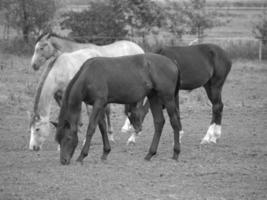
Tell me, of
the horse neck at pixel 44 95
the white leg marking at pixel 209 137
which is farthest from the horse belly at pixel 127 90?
the white leg marking at pixel 209 137

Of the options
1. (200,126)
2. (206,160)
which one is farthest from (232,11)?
(206,160)

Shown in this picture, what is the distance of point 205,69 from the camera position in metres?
11.9

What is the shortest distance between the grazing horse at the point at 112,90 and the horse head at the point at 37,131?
1.58 metres

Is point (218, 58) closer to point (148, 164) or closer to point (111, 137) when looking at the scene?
point (111, 137)

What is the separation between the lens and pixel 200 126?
13641mm

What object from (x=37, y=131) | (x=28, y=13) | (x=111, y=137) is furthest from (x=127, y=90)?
(x=28, y=13)

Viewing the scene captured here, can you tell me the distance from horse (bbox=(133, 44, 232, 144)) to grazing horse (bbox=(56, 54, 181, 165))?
2.02 meters

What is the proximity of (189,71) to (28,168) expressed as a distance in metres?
4.12

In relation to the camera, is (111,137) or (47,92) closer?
(47,92)

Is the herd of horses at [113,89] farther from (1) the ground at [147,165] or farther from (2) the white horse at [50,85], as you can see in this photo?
(1) the ground at [147,165]

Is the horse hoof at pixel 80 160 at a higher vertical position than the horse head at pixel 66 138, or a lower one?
lower

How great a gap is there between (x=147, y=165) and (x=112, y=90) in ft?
4.14

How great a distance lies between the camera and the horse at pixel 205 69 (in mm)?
11844

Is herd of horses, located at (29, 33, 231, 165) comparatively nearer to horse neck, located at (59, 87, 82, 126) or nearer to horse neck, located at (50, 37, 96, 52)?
horse neck, located at (59, 87, 82, 126)
